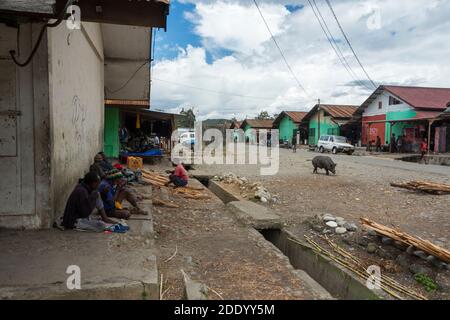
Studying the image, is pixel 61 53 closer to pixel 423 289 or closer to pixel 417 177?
pixel 423 289

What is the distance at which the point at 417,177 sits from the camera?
14258 millimetres

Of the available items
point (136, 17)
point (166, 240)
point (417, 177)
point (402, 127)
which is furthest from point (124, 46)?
point (402, 127)

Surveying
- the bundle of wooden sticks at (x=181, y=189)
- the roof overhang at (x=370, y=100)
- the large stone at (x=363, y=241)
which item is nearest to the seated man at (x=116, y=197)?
the bundle of wooden sticks at (x=181, y=189)

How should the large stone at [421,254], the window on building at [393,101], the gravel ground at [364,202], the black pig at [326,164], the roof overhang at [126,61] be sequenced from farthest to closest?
the window on building at [393,101], the black pig at [326,164], the roof overhang at [126,61], the gravel ground at [364,202], the large stone at [421,254]

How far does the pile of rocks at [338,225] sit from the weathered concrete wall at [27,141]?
16.5 ft

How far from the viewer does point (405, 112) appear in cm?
2919

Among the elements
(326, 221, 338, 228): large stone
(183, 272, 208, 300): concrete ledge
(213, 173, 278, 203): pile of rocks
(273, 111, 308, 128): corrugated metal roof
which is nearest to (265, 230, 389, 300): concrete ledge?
(326, 221, 338, 228): large stone

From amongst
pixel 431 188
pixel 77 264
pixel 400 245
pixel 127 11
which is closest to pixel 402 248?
pixel 400 245

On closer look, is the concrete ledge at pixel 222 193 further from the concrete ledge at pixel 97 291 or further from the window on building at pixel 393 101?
the window on building at pixel 393 101

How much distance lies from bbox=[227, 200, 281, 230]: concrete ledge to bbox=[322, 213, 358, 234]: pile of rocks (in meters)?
0.98

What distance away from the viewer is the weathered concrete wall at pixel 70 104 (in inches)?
201

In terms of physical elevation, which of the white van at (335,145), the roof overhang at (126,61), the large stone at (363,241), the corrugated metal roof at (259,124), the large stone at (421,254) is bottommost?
the large stone at (363,241)

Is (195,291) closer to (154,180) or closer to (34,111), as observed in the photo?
(34,111)

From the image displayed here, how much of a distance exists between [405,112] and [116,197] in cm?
2873
